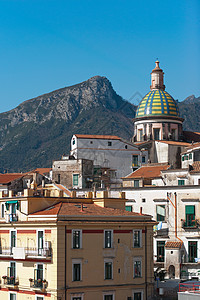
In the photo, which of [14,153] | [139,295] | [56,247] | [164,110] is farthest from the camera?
[14,153]

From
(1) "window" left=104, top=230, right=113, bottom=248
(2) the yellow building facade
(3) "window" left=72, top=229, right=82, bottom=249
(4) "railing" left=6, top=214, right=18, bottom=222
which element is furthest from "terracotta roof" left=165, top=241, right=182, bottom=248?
(4) "railing" left=6, top=214, right=18, bottom=222

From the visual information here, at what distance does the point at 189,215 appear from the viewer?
71188 millimetres

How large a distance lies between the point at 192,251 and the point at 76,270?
21.5 metres

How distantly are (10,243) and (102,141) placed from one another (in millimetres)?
37890

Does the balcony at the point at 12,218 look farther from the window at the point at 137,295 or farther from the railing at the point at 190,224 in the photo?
the railing at the point at 190,224

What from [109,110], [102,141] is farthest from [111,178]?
[109,110]

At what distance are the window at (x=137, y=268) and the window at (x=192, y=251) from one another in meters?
15.3

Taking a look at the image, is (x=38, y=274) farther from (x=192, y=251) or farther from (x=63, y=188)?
(x=63, y=188)

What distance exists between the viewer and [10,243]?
186 feet

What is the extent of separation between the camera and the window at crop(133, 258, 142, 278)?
56.2m

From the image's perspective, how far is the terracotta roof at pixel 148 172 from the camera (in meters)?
82.1

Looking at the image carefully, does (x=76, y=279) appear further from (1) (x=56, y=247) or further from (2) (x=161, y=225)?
(2) (x=161, y=225)

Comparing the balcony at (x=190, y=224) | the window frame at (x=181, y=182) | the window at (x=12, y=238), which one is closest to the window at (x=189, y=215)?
the balcony at (x=190, y=224)

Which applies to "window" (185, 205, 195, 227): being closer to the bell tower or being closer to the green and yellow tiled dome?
the green and yellow tiled dome
